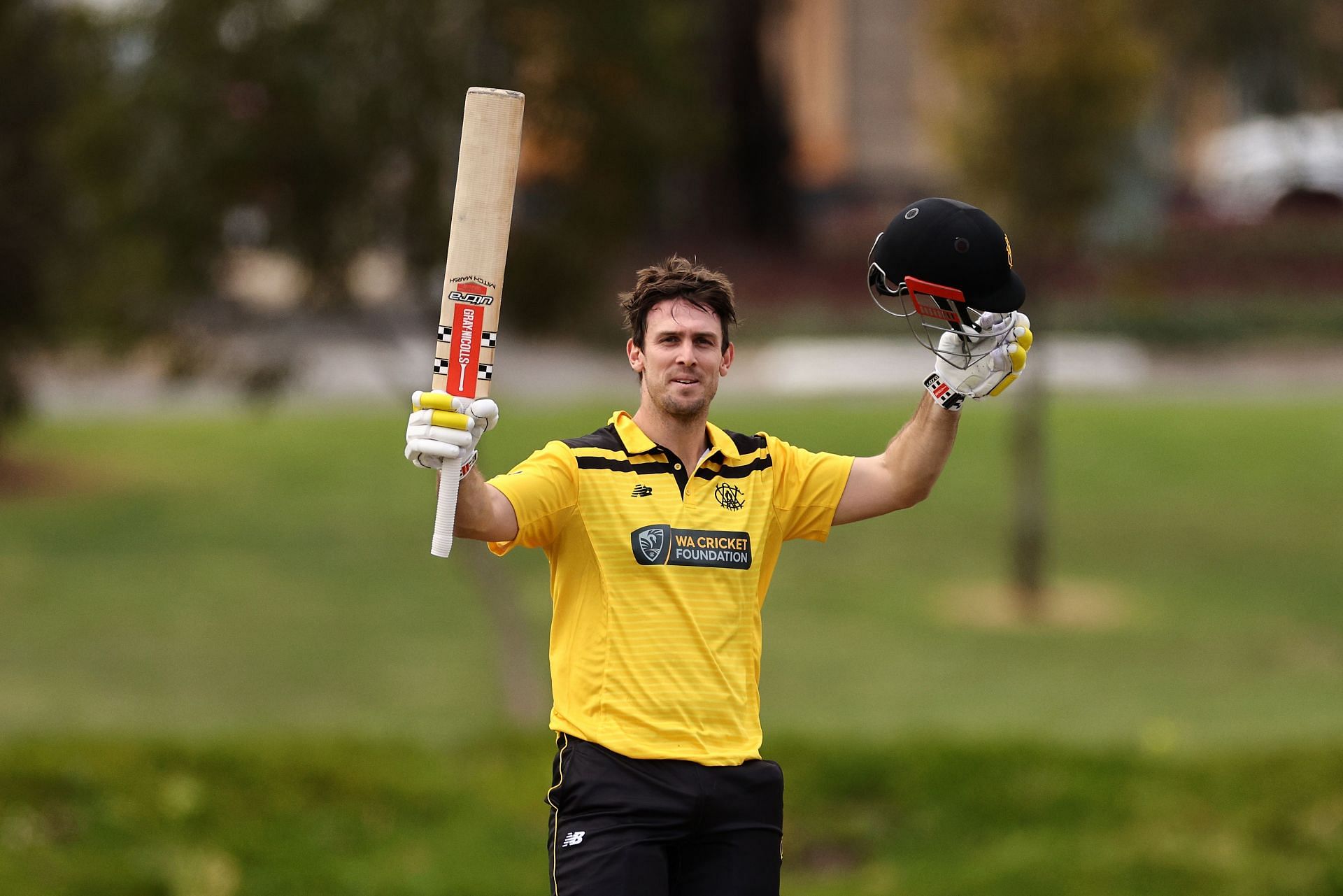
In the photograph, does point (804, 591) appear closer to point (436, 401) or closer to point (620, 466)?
point (620, 466)

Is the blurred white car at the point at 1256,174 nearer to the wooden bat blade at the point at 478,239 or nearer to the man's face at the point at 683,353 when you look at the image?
the man's face at the point at 683,353

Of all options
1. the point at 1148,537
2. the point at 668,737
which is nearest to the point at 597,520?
the point at 668,737

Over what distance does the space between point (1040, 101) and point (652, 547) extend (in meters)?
14.1

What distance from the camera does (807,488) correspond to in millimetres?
5031

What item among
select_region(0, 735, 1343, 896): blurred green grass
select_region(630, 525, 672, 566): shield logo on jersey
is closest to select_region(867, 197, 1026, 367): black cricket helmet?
select_region(630, 525, 672, 566): shield logo on jersey

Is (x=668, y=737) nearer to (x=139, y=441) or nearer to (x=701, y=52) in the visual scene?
(x=139, y=441)

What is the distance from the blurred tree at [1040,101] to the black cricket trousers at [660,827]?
46.0 feet

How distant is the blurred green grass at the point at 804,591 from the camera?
16781 millimetres

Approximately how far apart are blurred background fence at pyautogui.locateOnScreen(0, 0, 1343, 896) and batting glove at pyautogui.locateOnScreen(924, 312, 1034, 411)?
277 inches

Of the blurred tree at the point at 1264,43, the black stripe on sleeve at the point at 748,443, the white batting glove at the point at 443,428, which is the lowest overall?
the white batting glove at the point at 443,428

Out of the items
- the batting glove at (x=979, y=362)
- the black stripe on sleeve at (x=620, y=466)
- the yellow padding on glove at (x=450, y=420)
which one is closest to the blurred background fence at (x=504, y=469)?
the black stripe on sleeve at (x=620, y=466)

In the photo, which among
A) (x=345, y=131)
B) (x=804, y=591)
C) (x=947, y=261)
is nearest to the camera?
(x=947, y=261)

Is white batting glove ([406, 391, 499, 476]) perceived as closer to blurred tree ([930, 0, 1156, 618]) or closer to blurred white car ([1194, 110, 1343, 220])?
blurred tree ([930, 0, 1156, 618])

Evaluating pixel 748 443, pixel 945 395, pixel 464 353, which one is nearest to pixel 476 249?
pixel 464 353
